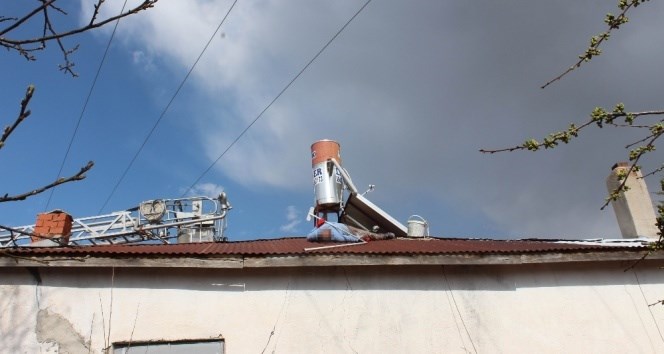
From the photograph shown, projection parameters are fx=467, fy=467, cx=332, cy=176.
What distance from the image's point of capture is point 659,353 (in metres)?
6.51

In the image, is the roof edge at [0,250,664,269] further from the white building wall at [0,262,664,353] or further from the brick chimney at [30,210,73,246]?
the brick chimney at [30,210,73,246]

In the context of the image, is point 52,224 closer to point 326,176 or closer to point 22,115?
point 326,176

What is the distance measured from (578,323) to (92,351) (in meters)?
6.37

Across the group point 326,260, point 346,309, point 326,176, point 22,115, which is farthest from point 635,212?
point 22,115

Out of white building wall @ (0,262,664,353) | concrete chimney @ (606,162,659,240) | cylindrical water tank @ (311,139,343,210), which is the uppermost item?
cylindrical water tank @ (311,139,343,210)

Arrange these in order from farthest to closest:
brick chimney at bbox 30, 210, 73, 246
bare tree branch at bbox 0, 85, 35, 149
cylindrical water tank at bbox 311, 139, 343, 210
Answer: cylindrical water tank at bbox 311, 139, 343, 210, brick chimney at bbox 30, 210, 73, 246, bare tree branch at bbox 0, 85, 35, 149

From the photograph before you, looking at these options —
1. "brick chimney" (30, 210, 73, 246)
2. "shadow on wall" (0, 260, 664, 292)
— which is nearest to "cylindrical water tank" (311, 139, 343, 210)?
"shadow on wall" (0, 260, 664, 292)

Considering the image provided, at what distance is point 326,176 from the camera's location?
38.1ft

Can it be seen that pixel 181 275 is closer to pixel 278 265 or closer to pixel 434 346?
pixel 278 265

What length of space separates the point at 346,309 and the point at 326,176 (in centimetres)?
571

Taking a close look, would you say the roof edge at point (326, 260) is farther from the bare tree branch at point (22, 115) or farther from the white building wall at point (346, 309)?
the bare tree branch at point (22, 115)

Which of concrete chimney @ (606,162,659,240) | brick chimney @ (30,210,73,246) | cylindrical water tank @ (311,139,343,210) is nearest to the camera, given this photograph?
brick chimney @ (30,210,73,246)

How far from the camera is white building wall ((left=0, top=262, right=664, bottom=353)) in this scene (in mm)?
5691

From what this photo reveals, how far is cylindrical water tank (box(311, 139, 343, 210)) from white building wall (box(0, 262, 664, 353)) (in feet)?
16.7
